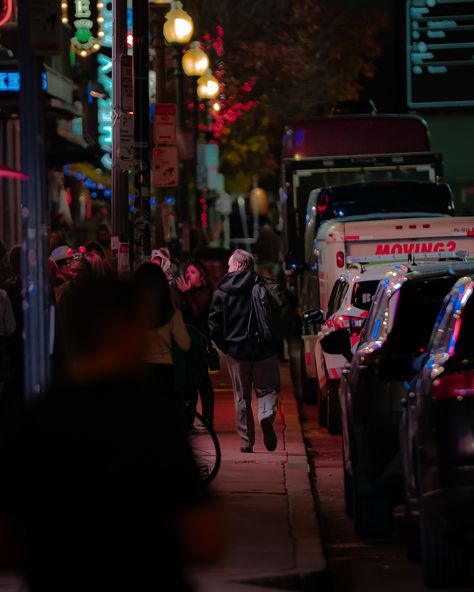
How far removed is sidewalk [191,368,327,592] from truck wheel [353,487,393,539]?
1.01 ft

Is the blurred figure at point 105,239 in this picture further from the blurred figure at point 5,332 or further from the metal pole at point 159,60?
the blurred figure at point 5,332

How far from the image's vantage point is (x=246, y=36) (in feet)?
157

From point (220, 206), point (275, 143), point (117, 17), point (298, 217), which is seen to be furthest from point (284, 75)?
point (117, 17)

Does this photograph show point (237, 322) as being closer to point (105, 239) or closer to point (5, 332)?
point (5, 332)

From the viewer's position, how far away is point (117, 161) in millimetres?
16250

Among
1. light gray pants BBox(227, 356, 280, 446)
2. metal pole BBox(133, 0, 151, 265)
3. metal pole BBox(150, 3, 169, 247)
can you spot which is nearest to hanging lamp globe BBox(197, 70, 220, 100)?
metal pole BBox(150, 3, 169, 247)

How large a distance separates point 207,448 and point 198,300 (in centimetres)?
338

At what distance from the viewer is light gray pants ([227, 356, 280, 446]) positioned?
554 inches

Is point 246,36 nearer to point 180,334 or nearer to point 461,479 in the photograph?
point 180,334

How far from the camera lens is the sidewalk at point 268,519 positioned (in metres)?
8.69

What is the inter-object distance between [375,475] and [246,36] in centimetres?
3919

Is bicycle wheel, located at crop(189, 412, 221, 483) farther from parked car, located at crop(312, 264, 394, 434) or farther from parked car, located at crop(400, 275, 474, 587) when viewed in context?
parked car, located at crop(400, 275, 474, 587)

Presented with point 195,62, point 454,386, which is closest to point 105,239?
point 195,62

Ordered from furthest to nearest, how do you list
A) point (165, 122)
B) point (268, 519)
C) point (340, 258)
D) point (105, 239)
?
point (105, 239) < point (165, 122) < point (340, 258) < point (268, 519)
